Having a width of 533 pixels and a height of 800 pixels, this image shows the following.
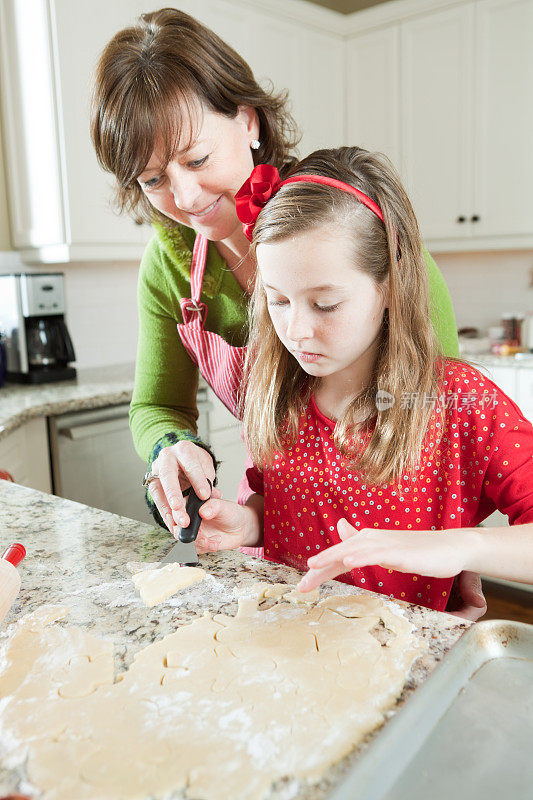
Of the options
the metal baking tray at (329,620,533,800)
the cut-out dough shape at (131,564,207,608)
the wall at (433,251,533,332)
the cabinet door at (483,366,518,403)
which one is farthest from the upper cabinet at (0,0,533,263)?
the metal baking tray at (329,620,533,800)

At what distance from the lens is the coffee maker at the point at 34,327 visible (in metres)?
2.38

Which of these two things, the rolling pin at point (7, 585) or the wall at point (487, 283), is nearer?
the rolling pin at point (7, 585)

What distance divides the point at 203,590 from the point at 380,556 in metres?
0.23

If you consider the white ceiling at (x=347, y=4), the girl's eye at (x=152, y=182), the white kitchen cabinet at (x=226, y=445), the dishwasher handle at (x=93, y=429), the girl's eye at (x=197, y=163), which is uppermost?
the white ceiling at (x=347, y=4)

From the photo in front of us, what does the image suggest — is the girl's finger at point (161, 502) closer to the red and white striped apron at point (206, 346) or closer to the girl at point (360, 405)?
the girl at point (360, 405)

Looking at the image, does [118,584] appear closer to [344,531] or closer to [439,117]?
[344,531]

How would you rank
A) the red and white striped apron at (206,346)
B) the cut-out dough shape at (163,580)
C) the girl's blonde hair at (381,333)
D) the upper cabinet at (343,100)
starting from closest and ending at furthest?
the cut-out dough shape at (163,580), the girl's blonde hair at (381,333), the red and white striped apron at (206,346), the upper cabinet at (343,100)

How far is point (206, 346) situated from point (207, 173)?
0.34 metres

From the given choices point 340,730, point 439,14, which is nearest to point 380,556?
point 340,730

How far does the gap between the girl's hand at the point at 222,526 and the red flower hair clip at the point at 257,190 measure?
0.40 meters

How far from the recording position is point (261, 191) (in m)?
0.95

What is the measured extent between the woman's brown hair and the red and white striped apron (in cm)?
23

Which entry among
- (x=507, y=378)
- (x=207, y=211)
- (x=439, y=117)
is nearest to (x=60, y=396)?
(x=207, y=211)

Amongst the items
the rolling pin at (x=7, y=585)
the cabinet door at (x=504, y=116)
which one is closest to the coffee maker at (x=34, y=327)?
the rolling pin at (x=7, y=585)
